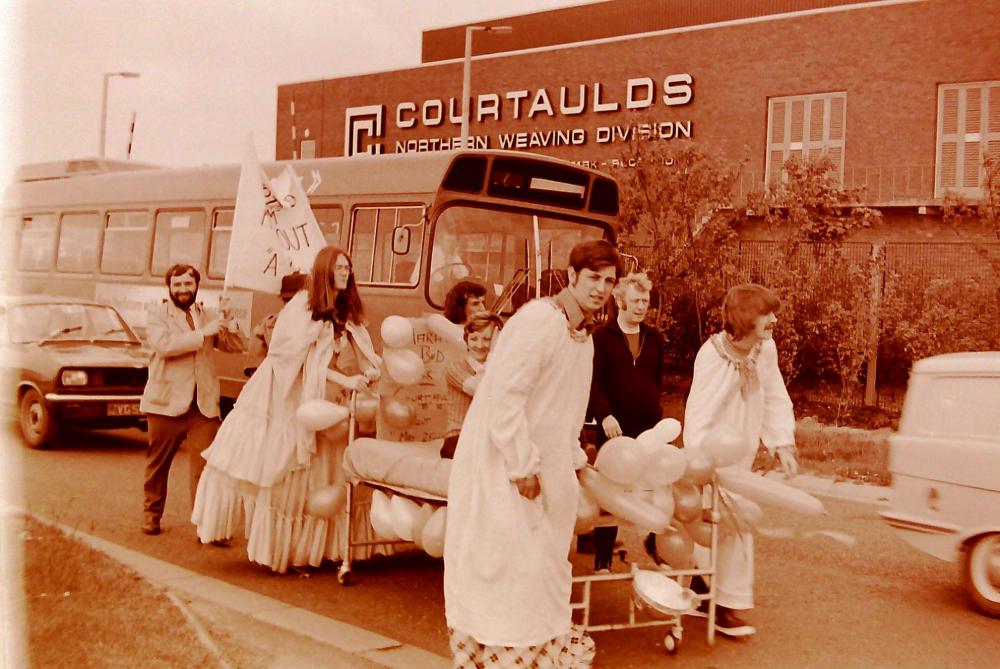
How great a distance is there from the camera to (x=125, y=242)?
52.5ft

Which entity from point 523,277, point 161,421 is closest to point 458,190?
point 523,277

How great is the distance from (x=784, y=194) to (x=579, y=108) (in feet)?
56.9

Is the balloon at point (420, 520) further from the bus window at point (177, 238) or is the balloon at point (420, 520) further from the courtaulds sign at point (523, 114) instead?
the courtaulds sign at point (523, 114)

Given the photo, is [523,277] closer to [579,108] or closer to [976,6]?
[976,6]

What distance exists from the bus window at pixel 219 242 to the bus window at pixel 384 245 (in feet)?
8.33

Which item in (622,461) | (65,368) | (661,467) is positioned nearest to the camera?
(622,461)

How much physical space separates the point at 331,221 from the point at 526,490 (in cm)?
836

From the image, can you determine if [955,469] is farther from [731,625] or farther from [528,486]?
[528,486]

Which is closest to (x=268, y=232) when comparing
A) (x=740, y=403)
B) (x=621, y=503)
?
(x=740, y=403)

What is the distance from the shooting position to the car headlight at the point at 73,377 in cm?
1239

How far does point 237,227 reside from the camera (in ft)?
27.8

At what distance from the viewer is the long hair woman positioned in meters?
7.25

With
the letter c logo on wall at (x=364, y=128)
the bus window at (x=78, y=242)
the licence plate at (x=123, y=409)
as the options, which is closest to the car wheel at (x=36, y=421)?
the licence plate at (x=123, y=409)

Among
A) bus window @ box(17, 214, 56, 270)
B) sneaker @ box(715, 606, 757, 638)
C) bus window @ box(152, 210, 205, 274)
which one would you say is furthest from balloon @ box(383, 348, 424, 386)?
bus window @ box(17, 214, 56, 270)
